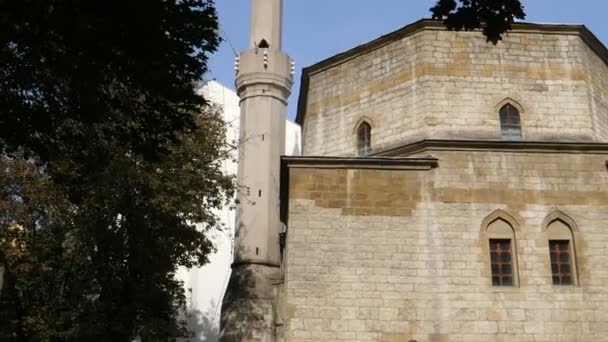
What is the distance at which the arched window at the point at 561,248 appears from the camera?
11273 millimetres

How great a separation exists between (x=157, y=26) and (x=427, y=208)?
647cm

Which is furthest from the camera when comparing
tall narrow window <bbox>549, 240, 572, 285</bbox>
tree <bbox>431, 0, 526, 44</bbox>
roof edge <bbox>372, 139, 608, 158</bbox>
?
roof edge <bbox>372, 139, 608, 158</bbox>

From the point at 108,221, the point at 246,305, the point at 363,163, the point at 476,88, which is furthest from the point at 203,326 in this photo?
the point at 476,88

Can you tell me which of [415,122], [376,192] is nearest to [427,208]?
[376,192]

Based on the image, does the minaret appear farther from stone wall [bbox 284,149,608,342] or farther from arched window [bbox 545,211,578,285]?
arched window [bbox 545,211,578,285]

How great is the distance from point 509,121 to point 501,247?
2.82 m

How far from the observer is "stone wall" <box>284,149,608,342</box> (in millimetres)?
10812

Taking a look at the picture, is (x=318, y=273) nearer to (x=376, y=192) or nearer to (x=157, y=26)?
(x=376, y=192)

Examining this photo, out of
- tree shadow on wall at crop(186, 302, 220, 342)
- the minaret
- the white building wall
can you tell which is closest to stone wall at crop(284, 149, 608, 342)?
the minaret

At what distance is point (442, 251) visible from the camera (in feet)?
37.0

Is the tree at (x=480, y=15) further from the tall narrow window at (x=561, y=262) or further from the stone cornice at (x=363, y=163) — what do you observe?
the tall narrow window at (x=561, y=262)

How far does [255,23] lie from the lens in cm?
1638

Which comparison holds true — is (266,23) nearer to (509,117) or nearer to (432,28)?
(432,28)

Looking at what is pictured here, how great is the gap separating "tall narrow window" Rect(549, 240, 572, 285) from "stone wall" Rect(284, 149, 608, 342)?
184 millimetres
